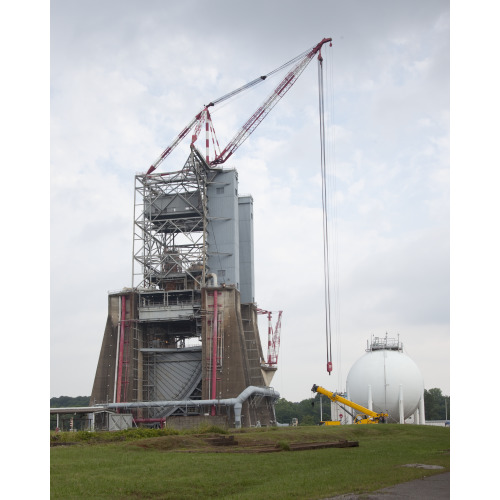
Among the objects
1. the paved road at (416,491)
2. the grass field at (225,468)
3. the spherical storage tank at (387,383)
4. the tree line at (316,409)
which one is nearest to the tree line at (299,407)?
the tree line at (316,409)

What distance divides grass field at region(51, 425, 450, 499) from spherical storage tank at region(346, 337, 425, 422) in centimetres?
2742

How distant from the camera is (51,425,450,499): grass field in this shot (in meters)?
20.8

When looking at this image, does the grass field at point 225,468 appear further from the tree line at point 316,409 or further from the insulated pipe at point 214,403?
the tree line at point 316,409

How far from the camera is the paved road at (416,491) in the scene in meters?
18.9

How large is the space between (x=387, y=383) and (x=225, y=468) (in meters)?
47.2

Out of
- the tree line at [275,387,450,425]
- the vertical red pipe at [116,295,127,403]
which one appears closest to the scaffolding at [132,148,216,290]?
the vertical red pipe at [116,295,127,403]

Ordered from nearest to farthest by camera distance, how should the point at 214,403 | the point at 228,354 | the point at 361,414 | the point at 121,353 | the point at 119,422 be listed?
the point at 361,414 → the point at 119,422 → the point at 214,403 → the point at 228,354 → the point at 121,353

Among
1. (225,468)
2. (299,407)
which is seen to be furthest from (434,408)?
(225,468)

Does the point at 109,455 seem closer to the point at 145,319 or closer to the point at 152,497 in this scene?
the point at 152,497

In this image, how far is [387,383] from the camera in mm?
70375

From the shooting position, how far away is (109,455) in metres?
30.8

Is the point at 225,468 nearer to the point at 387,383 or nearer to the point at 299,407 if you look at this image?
the point at 387,383

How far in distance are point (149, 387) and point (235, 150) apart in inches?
1295

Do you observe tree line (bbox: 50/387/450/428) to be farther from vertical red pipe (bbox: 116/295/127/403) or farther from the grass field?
the grass field
